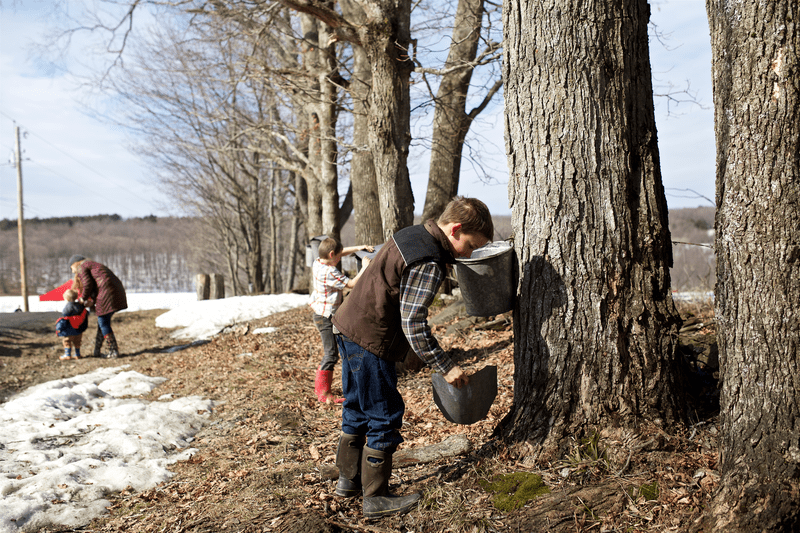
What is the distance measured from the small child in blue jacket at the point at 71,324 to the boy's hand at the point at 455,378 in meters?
9.11

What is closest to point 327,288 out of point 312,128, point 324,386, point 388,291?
point 324,386

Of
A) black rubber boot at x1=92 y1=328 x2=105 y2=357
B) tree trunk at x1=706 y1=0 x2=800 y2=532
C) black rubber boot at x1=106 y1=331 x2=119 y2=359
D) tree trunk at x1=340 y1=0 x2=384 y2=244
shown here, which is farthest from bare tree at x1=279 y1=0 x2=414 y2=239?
black rubber boot at x1=92 y1=328 x2=105 y2=357

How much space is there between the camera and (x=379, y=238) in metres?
7.91

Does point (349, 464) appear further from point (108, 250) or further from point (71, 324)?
point (108, 250)

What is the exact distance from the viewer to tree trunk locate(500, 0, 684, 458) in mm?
3016

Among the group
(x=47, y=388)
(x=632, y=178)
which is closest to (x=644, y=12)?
(x=632, y=178)

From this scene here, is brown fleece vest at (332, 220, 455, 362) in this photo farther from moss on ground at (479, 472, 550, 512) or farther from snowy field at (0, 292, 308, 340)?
A: snowy field at (0, 292, 308, 340)

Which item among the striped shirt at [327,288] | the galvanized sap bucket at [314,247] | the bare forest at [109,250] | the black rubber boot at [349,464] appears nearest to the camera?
the black rubber boot at [349,464]

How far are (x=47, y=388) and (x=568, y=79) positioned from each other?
7165mm

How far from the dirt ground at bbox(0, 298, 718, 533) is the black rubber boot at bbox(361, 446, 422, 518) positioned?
6 centimetres

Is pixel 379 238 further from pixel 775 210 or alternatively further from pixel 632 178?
pixel 775 210

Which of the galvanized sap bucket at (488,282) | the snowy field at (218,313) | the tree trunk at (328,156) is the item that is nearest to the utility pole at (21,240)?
the snowy field at (218,313)

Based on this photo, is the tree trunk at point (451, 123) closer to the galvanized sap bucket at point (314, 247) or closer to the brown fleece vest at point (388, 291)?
the galvanized sap bucket at point (314, 247)

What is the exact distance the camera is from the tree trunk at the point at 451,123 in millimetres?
9297
